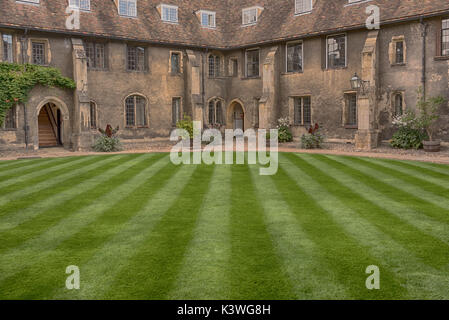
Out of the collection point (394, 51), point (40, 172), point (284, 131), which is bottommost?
point (40, 172)

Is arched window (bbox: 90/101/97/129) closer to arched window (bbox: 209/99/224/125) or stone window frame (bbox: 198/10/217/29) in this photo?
arched window (bbox: 209/99/224/125)

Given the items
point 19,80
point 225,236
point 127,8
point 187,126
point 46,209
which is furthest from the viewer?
point 127,8

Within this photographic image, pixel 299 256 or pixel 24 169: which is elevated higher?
pixel 24 169

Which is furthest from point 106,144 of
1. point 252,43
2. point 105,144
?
point 252,43

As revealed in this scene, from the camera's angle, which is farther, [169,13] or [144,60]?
[169,13]

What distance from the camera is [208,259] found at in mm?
6219

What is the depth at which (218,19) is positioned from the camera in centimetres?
3353

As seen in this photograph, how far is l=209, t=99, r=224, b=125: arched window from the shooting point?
1280 inches

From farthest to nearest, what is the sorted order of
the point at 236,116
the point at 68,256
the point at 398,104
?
the point at 236,116
the point at 398,104
the point at 68,256

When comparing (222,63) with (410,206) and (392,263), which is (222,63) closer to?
(410,206)

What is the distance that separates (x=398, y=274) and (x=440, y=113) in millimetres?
19738

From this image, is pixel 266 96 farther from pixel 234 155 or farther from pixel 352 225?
pixel 352 225

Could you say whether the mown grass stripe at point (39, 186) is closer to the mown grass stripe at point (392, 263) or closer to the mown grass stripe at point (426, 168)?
the mown grass stripe at point (392, 263)

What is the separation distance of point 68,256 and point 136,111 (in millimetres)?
23134
